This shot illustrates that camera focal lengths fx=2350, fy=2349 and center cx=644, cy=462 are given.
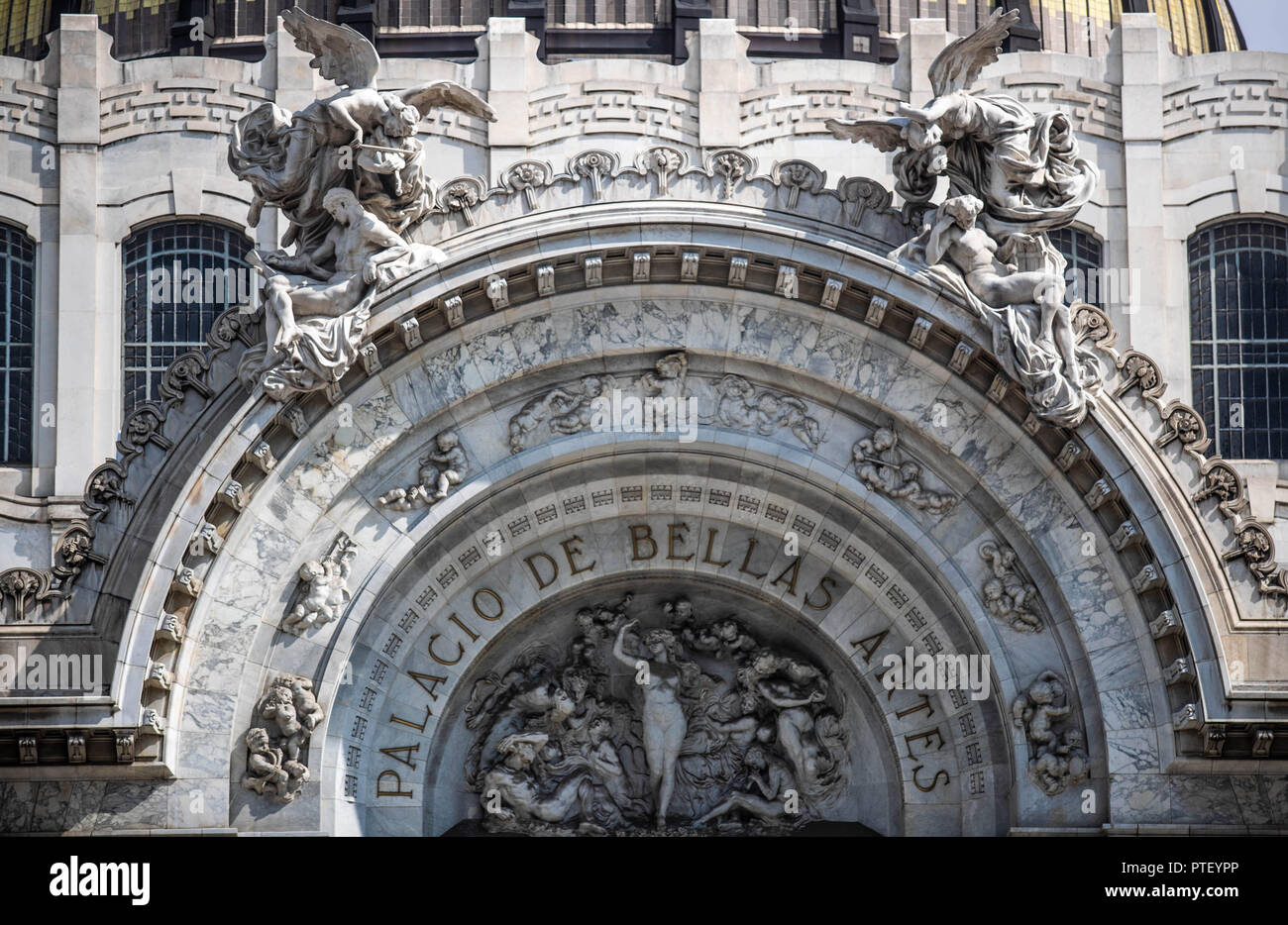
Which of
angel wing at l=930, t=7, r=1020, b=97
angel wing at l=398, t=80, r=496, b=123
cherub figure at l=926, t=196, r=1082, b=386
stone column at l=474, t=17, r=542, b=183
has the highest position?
stone column at l=474, t=17, r=542, b=183

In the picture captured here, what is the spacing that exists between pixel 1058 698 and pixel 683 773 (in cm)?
502

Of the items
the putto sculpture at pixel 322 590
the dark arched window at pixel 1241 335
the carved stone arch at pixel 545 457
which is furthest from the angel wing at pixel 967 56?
the putto sculpture at pixel 322 590

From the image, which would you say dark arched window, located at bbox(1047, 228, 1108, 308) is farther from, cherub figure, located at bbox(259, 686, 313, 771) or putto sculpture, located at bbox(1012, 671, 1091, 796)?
cherub figure, located at bbox(259, 686, 313, 771)

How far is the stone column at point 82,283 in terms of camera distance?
35.6 m

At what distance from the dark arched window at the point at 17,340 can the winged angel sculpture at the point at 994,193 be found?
45.9 feet

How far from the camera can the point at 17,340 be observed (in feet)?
120

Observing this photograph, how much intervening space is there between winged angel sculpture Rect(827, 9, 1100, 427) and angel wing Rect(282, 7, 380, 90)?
5855 mm

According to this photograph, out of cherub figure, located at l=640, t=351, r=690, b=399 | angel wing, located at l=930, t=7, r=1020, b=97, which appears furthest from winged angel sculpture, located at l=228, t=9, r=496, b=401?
angel wing, located at l=930, t=7, r=1020, b=97

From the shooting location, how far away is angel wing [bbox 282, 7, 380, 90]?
96.3 ft

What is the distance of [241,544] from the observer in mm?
28719
